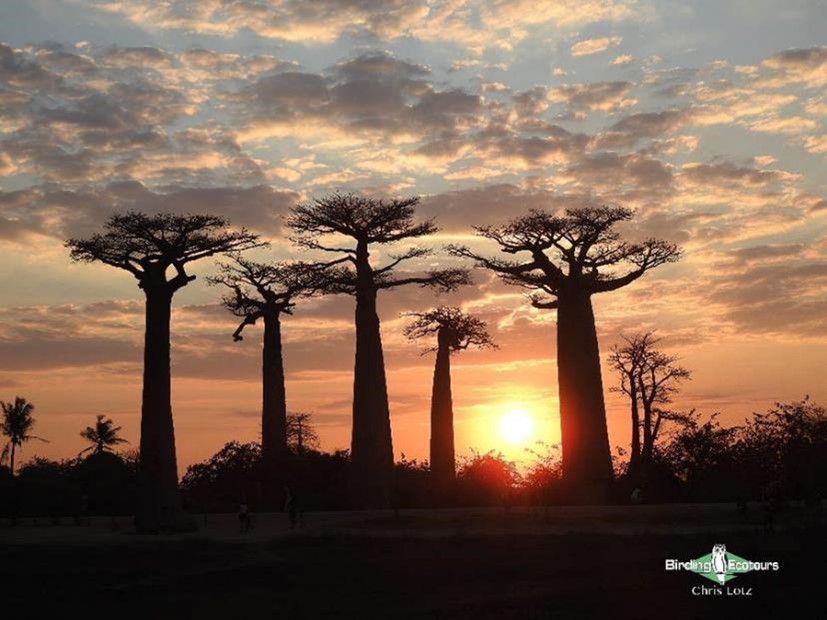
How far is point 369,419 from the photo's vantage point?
3294cm

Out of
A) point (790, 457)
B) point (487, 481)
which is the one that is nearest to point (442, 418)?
point (487, 481)

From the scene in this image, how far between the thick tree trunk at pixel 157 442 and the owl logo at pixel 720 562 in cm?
1338

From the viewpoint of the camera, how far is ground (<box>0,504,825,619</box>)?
1642 centimetres

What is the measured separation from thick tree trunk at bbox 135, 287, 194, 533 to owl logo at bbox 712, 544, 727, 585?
43.9 ft

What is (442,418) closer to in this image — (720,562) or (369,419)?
(369,419)

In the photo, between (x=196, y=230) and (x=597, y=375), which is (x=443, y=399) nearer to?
(x=597, y=375)

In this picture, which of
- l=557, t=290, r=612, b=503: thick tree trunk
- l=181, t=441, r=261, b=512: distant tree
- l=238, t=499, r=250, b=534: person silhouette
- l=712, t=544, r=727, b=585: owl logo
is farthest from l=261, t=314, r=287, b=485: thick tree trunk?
l=712, t=544, r=727, b=585: owl logo

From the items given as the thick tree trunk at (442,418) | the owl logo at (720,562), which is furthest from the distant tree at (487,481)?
the owl logo at (720,562)

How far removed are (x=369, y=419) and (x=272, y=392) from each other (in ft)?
29.3

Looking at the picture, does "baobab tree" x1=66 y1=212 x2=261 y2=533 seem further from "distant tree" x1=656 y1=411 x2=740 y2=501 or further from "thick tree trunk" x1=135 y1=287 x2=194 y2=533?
"distant tree" x1=656 y1=411 x2=740 y2=501

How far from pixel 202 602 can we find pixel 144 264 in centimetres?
1318

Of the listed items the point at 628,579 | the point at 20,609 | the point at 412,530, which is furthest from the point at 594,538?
the point at 20,609
